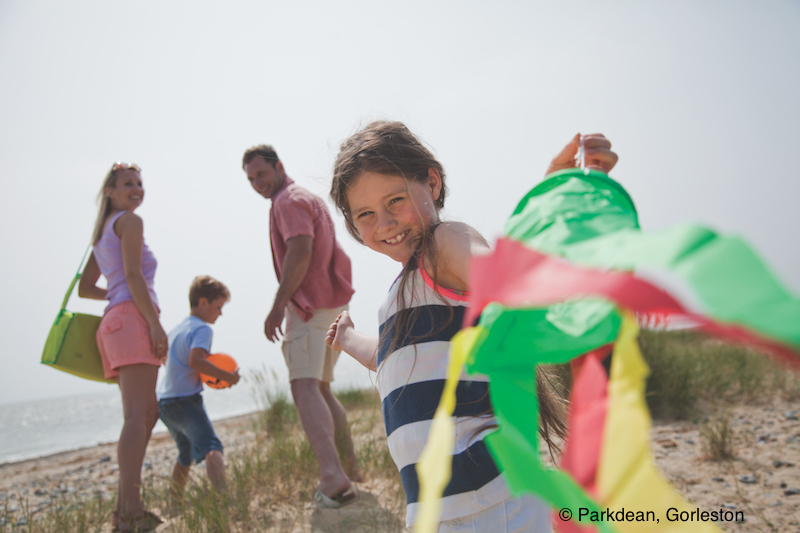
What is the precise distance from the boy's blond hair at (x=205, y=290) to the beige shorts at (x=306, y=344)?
113cm

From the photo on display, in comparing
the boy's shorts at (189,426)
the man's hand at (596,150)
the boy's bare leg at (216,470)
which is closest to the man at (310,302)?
the boy's bare leg at (216,470)

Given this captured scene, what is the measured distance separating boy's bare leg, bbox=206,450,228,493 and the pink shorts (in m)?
0.73

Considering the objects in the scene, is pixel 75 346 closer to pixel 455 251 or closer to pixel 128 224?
pixel 128 224

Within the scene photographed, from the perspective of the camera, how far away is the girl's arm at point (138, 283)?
2.94m

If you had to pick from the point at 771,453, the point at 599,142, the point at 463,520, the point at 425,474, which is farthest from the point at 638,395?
the point at 771,453

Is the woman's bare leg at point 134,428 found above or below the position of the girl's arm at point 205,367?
below

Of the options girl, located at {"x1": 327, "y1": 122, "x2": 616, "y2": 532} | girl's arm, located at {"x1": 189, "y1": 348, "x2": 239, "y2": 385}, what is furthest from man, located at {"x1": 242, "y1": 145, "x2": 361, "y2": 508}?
girl, located at {"x1": 327, "y1": 122, "x2": 616, "y2": 532}

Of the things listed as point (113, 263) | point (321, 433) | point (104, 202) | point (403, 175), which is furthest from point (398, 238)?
point (104, 202)

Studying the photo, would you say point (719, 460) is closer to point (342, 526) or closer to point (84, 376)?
point (342, 526)

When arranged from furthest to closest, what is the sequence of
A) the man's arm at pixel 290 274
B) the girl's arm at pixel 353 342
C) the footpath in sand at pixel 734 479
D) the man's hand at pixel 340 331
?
the man's arm at pixel 290 274, the footpath in sand at pixel 734 479, the man's hand at pixel 340 331, the girl's arm at pixel 353 342

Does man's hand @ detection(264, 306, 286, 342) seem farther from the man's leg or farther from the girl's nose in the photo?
the girl's nose

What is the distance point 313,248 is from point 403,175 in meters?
1.76

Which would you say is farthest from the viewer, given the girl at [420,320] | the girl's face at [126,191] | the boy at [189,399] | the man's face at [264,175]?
the man's face at [264,175]

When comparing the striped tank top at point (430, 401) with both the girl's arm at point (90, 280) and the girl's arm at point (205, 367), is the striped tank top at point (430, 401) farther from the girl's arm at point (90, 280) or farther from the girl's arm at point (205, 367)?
the girl's arm at point (90, 280)
